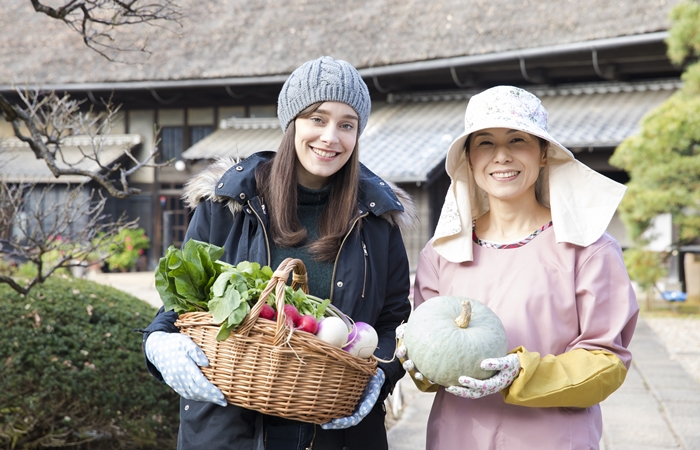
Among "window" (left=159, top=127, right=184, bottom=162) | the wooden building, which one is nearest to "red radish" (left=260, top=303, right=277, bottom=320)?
the wooden building

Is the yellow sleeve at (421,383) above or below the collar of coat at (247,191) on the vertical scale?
below

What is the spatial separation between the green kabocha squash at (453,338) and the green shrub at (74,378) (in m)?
2.46

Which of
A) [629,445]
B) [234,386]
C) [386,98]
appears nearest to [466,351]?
[234,386]

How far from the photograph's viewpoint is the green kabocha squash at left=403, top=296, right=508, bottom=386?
6.44 feet

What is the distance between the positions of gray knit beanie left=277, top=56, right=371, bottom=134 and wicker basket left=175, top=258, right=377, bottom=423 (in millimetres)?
614

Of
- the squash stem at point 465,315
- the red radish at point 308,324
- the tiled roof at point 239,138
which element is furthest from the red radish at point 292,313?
the tiled roof at point 239,138

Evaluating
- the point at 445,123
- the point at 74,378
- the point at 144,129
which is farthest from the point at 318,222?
the point at 144,129

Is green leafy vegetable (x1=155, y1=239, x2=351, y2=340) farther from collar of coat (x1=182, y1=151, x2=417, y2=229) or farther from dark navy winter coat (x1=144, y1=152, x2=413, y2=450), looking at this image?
collar of coat (x1=182, y1=151, x2=417, y2=229)

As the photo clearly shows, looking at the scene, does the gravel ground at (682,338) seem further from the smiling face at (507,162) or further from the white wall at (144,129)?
the white wall at (144,129)

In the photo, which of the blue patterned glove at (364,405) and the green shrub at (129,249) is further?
the green shrub at (129,249)

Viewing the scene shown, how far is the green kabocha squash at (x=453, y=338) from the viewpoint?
1963mm

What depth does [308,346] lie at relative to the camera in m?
1.88

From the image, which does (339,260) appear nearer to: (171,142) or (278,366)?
(278,366)

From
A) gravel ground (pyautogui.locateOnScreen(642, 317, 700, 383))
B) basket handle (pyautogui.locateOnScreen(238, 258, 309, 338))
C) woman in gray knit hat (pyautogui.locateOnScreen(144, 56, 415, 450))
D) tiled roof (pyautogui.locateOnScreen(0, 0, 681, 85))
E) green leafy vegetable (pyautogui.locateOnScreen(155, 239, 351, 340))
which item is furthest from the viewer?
tiled roof (pyautogui.locateOnScreen(0, 0, 681, 85))
